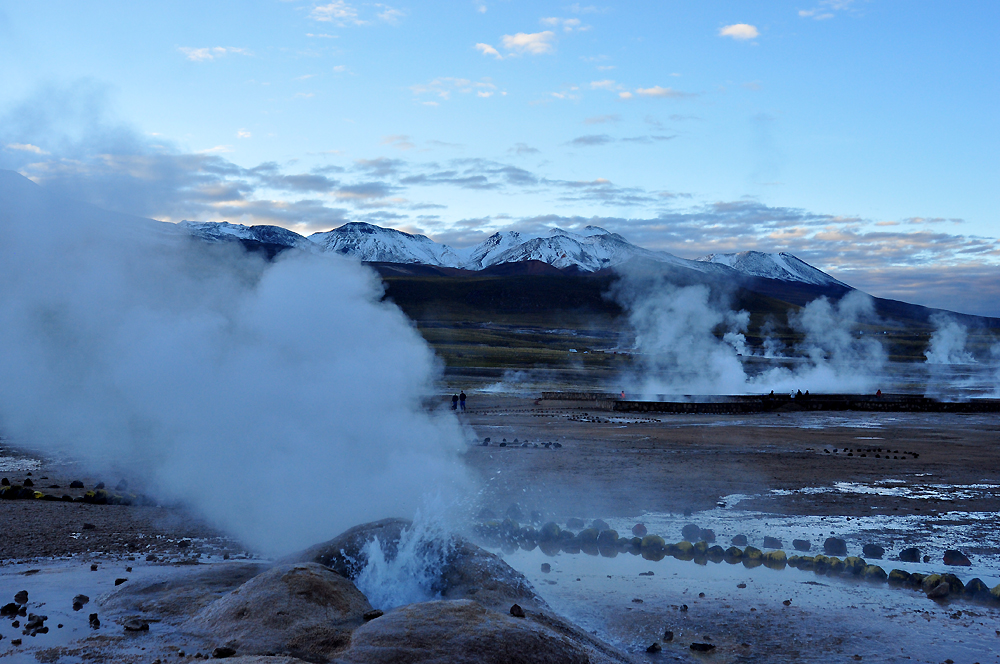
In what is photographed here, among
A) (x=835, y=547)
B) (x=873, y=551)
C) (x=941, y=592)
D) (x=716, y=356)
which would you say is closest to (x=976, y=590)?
(x=941, y=592)

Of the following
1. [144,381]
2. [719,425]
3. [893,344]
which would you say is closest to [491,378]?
[719,425]

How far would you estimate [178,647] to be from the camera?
7.71 meters

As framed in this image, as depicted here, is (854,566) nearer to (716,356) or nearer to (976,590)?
(976,590)

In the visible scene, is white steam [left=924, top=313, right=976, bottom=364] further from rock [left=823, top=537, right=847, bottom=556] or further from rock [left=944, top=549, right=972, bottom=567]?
rock [left=823, top=537, right=847, bottom=556]

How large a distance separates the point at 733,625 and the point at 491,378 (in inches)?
2022

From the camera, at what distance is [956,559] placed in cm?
1217

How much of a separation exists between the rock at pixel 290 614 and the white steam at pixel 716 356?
45126 millimetres

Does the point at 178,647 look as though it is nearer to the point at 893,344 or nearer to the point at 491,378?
the point at 491,378

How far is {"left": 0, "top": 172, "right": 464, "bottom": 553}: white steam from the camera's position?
1436cm

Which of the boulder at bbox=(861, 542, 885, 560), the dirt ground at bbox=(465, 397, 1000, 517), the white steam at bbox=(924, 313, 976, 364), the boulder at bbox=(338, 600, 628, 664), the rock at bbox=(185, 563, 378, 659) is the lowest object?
the dirt ground at bbox=(465, 397, 1000, 517)

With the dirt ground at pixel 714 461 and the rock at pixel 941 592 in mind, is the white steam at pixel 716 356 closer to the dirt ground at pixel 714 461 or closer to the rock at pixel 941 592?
the dirt ground at pixel 714 461

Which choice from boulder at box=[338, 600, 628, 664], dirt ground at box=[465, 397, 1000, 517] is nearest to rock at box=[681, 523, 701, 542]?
dirt ground at box=[465, 397, 1000, 517]

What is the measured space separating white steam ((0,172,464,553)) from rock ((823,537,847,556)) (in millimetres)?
7720

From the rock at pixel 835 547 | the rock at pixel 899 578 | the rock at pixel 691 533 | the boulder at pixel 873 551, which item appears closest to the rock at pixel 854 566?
the rock at pixel 899 578
